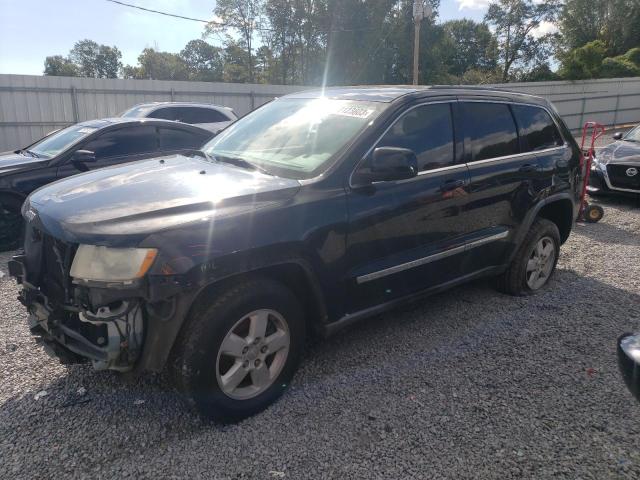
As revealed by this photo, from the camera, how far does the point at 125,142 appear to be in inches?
256

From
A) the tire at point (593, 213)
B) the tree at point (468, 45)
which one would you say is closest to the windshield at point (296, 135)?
the tire at point (593, 213)

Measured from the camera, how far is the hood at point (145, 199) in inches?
95.0

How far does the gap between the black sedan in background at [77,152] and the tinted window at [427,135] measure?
282 cm

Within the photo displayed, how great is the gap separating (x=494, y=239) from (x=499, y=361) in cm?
106

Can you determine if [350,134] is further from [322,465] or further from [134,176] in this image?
[322,465]

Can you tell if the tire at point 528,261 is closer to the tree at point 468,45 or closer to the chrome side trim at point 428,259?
the chrome side trim at point 428,259

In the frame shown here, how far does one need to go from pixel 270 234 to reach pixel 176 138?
4827 mm

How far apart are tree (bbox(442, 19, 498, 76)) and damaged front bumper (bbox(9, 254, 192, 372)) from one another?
58.0 meters

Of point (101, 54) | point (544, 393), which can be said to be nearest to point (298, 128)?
point (544, 393)

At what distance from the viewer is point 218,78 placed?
59562 mm

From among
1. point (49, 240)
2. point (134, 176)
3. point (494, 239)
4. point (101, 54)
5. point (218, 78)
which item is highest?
point (101, 54)

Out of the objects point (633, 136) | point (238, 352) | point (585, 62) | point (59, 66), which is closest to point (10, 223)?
point (238, 352)

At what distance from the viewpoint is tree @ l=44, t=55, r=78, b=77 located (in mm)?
70231

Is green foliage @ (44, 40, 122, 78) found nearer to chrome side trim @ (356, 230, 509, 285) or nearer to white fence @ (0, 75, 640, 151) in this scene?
white fence @ (0, 75, 640, 151)
